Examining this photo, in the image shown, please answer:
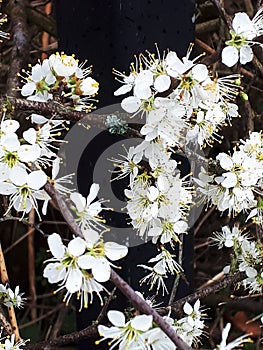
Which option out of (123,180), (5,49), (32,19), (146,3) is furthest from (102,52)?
(5,49)

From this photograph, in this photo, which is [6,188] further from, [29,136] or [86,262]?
[86,262]

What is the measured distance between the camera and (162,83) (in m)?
0.97

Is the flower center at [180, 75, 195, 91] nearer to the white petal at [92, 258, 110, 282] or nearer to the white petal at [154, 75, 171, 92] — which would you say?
the white petal at [154, 75, 171, 92]

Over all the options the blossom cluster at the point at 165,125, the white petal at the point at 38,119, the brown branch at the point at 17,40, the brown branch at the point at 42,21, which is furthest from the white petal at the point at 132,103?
the brown branch at the point at 42,21

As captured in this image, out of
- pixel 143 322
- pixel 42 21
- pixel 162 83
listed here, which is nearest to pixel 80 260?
pixel 143 322

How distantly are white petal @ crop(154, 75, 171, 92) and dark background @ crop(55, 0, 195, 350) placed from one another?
25cm

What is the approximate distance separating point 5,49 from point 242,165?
1011mm

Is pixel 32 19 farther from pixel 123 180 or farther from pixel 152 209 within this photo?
pixel 152 209

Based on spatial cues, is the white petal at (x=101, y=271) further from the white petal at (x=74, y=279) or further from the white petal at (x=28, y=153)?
the white petal at (x=28, y=153)

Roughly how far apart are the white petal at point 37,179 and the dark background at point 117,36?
427 mm

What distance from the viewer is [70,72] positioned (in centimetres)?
100

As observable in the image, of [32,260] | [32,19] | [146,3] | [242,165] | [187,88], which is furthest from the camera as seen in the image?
[32,260]

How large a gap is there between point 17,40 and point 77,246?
0.79m

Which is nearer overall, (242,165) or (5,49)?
(242,165)
